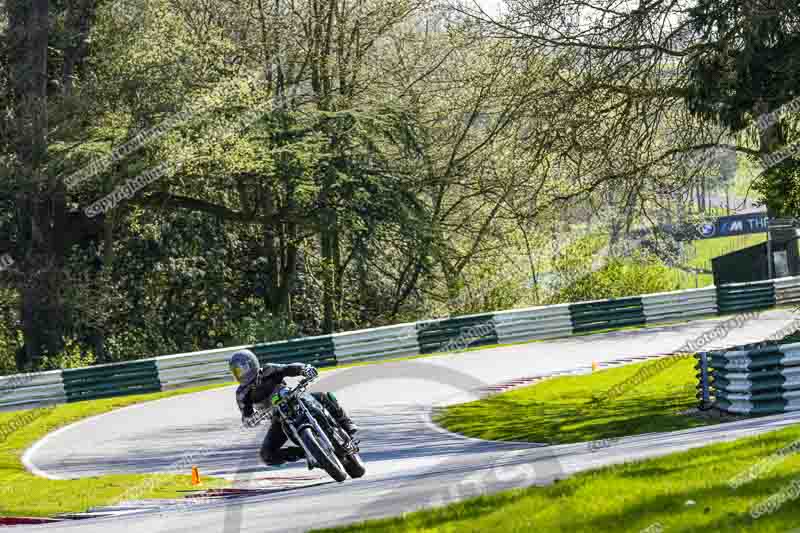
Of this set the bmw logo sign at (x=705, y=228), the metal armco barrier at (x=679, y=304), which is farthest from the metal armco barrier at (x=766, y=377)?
the bmw logo sign at (x=705, y=228)

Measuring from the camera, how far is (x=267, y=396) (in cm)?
1252

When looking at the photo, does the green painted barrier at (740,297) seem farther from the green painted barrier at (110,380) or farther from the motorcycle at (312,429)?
the motorcycle at (312,429)

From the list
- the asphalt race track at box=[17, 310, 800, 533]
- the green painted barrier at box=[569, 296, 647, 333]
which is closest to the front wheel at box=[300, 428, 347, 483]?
the asphalt race track at box=[17, 310, 800, 533]

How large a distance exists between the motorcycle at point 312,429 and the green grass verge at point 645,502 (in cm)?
279

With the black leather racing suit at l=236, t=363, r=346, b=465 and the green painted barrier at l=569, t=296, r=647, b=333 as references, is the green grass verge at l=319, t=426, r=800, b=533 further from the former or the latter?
the green painted barrier at l=569, t=296, r=647, b=333

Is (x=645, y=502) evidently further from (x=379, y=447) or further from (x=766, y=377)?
(x=379, y=447)

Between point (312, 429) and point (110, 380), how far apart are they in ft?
53.5

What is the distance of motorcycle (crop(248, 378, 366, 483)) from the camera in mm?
12133

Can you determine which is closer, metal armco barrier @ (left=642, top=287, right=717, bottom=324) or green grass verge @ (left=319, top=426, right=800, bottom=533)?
green grass verge @ (left=319, top=426, right=800, bottom=533)

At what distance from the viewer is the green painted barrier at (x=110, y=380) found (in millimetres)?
27172

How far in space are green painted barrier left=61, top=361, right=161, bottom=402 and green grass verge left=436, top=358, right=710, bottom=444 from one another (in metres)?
9.23

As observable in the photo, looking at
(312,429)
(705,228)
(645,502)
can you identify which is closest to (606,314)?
(705,228)

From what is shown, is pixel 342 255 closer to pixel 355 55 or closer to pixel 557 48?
pixel 355 55

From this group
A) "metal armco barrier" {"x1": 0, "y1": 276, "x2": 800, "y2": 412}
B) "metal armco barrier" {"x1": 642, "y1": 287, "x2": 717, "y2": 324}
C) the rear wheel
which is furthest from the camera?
"metal armco barrier" {"x1": 642, "y1": 287, "x2": 717, "y2": 324}
